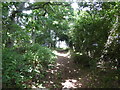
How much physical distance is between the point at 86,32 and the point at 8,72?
429cm

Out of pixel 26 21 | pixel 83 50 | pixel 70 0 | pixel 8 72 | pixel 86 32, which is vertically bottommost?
pixel 8 72

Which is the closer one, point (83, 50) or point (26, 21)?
point (26, 21)

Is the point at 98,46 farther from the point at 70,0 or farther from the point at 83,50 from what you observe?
the point at 70,0

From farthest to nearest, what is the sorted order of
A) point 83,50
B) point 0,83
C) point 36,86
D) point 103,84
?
point 83,50
point 36,86
point 103,84
point 0,83

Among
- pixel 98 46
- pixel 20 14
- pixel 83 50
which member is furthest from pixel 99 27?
pixel 20 14

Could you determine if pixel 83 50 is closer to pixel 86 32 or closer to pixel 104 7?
Answer: pixel 86 32

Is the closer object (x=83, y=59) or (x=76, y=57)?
(x=83, y=59)

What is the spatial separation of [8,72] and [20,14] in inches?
131

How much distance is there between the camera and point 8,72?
2533mm

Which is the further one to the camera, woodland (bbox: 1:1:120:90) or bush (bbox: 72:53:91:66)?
bush (bbox: 72:53:91:66)

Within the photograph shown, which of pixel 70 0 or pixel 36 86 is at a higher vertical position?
pixel 70 0

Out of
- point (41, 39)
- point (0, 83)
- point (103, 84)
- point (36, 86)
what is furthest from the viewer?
point (41, 39)

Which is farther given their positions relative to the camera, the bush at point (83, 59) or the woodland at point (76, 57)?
the bush at point (83, 59)

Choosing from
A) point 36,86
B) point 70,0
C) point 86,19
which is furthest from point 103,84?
point 70,0
